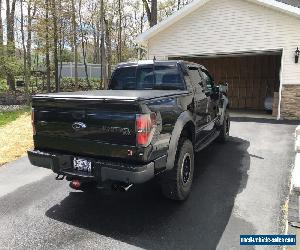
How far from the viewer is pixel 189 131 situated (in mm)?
4957

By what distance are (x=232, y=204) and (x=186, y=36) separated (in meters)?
10.3

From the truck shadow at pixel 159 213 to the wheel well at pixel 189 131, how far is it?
90cm

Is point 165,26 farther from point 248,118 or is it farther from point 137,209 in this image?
point 137,209

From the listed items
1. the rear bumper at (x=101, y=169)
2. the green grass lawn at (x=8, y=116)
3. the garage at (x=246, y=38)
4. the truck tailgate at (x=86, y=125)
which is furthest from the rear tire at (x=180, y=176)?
the green grass lawn at (x=8, y=116)

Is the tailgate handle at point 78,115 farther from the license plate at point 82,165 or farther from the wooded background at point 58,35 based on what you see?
the wooded background at point 58,35

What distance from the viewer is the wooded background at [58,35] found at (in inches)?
758

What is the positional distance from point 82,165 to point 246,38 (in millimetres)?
10392

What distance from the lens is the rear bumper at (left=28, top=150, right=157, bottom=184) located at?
358 cm

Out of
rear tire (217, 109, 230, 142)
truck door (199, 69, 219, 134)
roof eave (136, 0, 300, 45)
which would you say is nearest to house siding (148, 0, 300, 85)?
roof eave (136, 0, 300, 45)

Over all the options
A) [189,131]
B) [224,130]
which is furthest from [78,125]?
[224,130]

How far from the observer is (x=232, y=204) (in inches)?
180

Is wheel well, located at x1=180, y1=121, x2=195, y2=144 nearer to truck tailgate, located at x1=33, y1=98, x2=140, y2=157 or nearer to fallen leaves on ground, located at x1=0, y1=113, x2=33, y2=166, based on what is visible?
truck tailgate, located at x1=33, y1=98, x2=140, y2=157

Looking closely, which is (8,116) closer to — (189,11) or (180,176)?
(189,11)

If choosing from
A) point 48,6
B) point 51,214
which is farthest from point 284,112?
point 48,6
